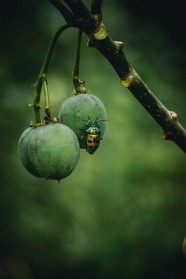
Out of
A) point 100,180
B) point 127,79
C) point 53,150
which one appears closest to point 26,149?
point 53,150

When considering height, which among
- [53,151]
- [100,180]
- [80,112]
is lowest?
Answer: [53,151]

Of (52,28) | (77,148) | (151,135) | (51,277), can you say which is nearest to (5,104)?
(52,28)

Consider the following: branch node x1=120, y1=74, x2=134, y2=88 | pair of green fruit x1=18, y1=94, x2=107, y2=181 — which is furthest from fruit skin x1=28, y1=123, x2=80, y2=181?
branch node x1=120, y1=74, x2=134, y2=88

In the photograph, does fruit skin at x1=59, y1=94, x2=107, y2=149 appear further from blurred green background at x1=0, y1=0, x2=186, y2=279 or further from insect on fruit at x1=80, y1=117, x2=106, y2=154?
blurred green background at x1=0, y1=0, x2=186, y2=279

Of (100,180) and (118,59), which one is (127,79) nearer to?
(118,59)

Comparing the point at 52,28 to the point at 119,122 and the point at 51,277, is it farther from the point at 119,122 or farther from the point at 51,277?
the point at 51,277

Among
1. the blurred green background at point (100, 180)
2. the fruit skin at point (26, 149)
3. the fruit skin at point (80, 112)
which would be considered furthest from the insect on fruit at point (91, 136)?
the blurred green background at point (100, 180)
